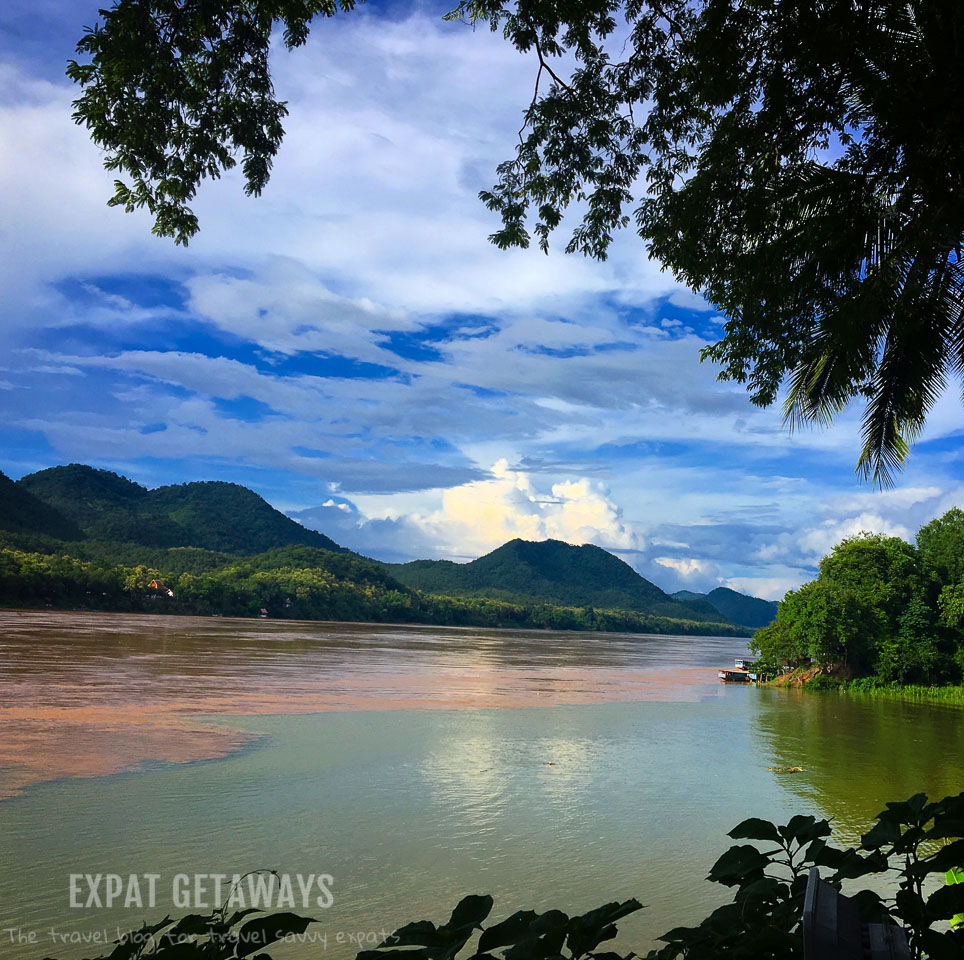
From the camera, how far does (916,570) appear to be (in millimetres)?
27125

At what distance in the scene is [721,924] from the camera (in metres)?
1.57

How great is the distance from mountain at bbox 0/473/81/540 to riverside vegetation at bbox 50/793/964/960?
83143mm

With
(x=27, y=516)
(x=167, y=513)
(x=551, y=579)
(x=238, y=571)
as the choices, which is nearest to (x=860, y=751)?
(x=238, y=571)

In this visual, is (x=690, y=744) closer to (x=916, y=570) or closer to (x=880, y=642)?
(x=880, y=642)

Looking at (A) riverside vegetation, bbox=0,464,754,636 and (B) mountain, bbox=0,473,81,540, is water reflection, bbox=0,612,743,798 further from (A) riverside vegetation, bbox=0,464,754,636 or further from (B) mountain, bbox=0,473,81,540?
(B) mountain, bbox=0,473,81,540

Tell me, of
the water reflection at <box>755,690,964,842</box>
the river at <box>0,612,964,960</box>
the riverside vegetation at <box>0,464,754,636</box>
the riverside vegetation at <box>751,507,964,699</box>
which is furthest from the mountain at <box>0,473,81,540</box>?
the water reflection at <box>755,690,964,842</box>

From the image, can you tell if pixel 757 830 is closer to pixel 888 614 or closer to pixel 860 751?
pixel 860 751

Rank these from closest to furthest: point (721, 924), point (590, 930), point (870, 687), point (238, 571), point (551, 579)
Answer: point (590, 930) < point (721, 924) < point (870, 687) < point (238, 571) < point (551, 579)

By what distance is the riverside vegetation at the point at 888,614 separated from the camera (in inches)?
1019

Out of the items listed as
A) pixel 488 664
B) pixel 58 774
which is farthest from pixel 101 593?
pixel 58 774

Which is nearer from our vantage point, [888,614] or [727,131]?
[727,131]

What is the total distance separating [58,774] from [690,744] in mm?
11109

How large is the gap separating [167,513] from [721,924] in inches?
5146

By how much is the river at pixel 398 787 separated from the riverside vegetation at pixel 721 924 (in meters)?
4.23
